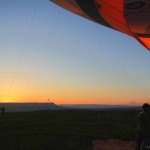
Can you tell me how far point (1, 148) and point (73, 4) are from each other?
227 inches

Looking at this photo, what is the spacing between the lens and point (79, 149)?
15.9 metres

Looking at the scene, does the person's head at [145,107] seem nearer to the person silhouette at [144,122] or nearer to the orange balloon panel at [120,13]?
the person silhouette at [144,122]

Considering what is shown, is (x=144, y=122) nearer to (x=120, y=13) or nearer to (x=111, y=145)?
(x=120, y=13)

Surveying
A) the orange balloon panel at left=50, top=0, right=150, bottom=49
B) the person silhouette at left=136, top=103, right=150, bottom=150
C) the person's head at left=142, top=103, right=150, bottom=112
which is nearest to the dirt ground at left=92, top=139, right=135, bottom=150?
the orange balloon panel at left=50, top=0, right=150, bottom=49

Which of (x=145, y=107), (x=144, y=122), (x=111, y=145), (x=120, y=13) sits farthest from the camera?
(x=111, y=145)

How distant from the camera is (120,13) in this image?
519 inches

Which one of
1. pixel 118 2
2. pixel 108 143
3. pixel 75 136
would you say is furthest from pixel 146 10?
pixel 75 136

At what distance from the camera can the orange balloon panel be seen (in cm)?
1277

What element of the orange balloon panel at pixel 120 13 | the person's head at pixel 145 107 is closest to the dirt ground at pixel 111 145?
the orange balloon panel at pixel 120 13

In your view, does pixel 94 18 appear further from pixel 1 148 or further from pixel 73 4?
pixel 1 148

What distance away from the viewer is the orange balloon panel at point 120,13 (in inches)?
503

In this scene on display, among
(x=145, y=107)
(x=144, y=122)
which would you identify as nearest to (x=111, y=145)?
(x=144, y=122)

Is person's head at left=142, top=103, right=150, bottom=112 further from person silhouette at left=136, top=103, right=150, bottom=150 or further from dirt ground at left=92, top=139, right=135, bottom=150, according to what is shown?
dirt ground at left=92, top=139, right=135, bottom=150

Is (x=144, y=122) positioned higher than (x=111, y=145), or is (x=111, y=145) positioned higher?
(x=144, y=122)
